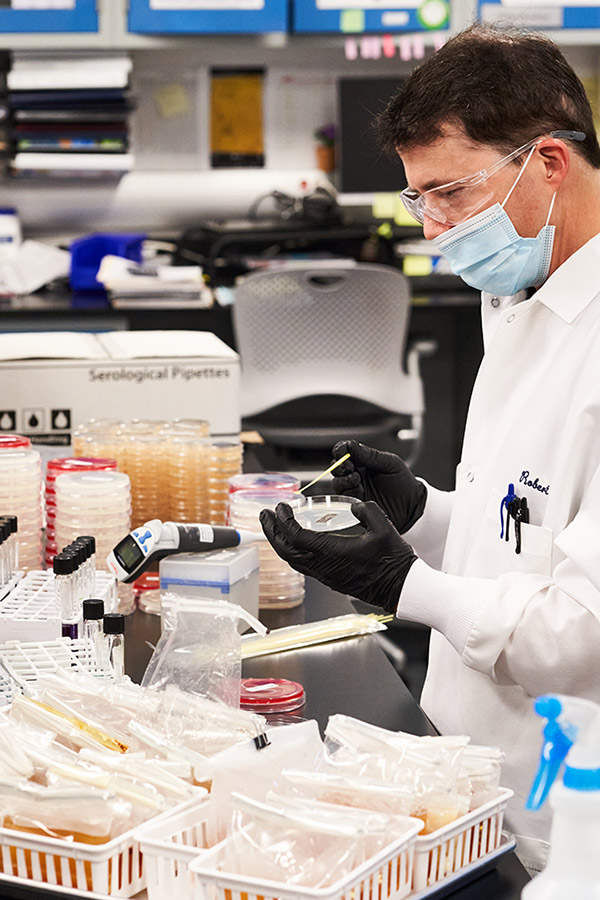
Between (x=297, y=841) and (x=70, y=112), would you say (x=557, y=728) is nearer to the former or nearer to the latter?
(x=297, y=841)

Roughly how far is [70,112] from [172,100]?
584 mm

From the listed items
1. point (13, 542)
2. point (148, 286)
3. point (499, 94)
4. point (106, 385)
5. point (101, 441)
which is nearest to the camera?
point (499, 94)

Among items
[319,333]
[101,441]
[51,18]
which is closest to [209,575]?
[101,441]

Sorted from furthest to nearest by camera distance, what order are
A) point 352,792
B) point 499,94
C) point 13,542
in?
point 13,542 < point 499,94 < point 352,792

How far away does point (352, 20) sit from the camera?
164 inches

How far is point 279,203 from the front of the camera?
455 cm

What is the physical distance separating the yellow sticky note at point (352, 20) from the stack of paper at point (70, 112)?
802mm

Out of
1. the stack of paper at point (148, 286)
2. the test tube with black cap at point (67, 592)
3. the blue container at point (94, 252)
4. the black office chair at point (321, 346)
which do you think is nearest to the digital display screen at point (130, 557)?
the test tube with black cap at point (67, 592)

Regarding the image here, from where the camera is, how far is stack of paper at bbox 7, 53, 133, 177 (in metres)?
4.10

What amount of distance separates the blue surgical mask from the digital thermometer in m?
0.49

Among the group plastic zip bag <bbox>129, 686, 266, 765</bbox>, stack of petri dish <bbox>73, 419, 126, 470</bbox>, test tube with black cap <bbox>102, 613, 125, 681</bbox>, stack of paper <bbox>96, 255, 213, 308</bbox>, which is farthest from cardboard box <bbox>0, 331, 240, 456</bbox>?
stack of paper <bbox>96, 255, 213, 308</bbox>

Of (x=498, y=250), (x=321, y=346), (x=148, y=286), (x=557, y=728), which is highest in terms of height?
(x=498, y=250)

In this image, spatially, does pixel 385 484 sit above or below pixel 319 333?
above

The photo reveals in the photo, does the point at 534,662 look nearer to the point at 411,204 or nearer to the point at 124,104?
the point at 411,204
